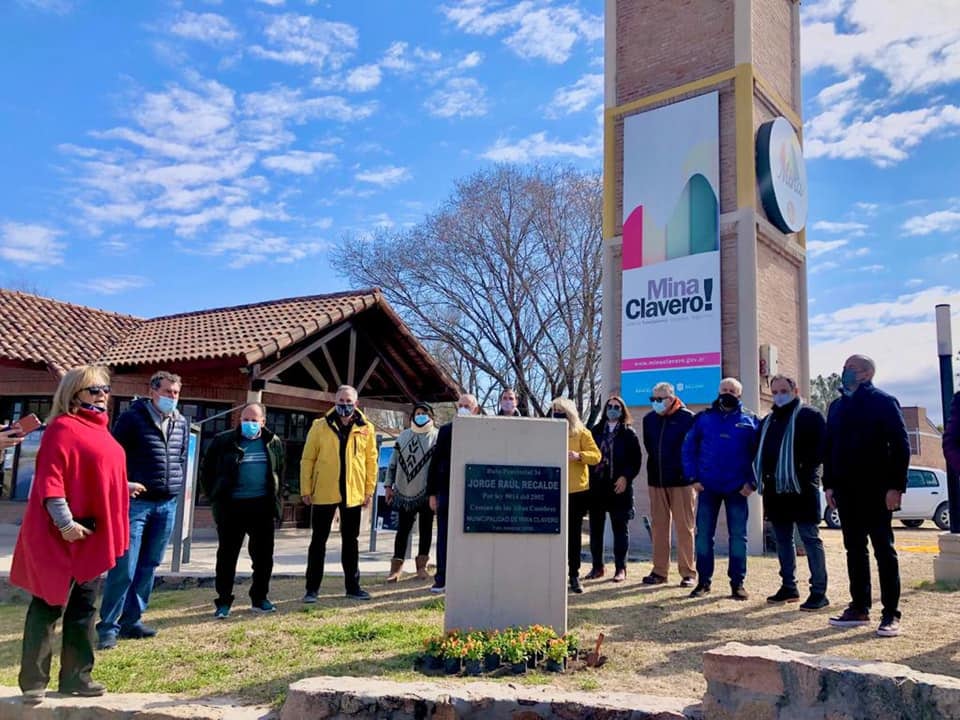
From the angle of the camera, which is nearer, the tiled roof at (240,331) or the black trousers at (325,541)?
the black trousers at (325,541)

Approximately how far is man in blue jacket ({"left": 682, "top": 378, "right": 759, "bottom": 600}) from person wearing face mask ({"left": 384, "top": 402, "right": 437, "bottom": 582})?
2.57 meters

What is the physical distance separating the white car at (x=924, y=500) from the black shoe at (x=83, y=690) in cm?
Result: 1830

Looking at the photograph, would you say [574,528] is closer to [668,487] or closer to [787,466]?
[668,487]

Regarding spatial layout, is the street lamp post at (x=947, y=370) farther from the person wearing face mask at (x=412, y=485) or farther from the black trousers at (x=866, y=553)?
the person wearing face mask at (x=412, y=485)

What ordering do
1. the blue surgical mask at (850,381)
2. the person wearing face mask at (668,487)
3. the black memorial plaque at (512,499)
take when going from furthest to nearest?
the person wearing face mask at (668,487)
the blue surgical mask at (850,381)
the black memorial plaque at (512,499)

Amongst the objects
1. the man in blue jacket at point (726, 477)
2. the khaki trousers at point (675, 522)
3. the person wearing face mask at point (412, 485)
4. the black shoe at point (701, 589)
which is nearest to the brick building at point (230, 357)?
the person wearing face mask at point (412, 485)

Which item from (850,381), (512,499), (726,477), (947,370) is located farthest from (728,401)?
(947,370)

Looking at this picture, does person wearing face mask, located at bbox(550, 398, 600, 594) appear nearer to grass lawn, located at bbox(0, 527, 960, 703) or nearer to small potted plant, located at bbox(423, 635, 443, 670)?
grass lawn, located at bbox(0, 527, 960, 703)

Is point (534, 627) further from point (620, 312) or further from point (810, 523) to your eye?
point (620, 312)

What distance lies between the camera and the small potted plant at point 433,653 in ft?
15.0

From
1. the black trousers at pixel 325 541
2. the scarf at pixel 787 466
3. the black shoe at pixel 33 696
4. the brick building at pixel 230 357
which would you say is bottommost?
the black shoe at pixel 33 696

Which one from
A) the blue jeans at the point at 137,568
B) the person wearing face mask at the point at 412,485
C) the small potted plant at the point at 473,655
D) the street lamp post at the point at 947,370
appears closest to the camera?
the small potted plant at the point at 473,655

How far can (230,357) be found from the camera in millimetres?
12539

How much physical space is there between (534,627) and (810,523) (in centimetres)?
271
